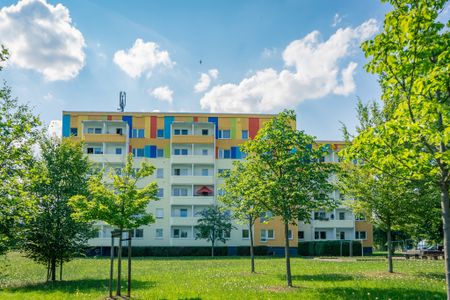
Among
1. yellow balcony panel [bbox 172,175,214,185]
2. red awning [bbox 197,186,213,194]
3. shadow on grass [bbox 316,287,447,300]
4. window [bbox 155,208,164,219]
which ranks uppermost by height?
yellow balcony panel [bbox 172,175,214,185]

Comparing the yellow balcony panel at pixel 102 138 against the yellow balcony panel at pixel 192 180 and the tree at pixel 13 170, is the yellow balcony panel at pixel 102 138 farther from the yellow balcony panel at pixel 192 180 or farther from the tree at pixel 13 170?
the tree at pixel 13 170

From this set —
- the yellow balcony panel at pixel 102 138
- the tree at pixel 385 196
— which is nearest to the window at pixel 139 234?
the yellow balcony panel at pixel 102 138

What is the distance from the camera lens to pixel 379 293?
13836 mm

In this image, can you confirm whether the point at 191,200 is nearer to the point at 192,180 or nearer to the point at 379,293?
the point at 192,180

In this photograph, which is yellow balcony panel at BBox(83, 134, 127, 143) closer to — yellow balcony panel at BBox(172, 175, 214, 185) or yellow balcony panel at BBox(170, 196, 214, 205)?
yellow balcony panel at BBox(172, 175, 214, 185)

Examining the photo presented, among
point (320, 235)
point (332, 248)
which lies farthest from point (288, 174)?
point (320, 235)

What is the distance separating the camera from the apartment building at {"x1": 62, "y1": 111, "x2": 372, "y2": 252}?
56531 millimetres

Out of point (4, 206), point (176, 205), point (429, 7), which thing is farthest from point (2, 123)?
point (176, 205)

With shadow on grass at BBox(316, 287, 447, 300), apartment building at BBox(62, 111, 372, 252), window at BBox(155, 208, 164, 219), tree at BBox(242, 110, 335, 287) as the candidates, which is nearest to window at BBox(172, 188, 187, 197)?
apartment building at BBox(62, 111, 372, 252)

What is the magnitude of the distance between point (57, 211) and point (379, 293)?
1470 centimetres

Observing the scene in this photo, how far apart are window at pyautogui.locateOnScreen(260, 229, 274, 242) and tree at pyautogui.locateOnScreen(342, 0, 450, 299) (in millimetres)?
48375

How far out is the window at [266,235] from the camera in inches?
2218

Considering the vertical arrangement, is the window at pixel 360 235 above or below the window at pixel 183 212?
below

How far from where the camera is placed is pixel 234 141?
59156 millimetres
